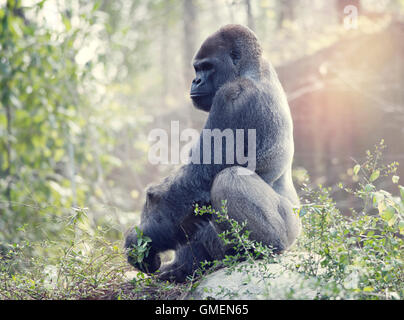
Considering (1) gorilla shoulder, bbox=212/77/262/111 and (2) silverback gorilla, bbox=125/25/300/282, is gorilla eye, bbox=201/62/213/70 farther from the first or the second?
(1) gorilla shoulder, bbox=212/77/262/111

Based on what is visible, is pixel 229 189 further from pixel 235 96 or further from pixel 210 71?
pixel 210 71

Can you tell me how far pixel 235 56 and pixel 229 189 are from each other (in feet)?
4.27

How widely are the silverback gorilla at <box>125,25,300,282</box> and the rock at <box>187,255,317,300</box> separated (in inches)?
14.1

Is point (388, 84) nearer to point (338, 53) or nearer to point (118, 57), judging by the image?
point (338, 53)

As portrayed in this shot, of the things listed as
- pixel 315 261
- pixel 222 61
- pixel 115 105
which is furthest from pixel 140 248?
pixel 115 105

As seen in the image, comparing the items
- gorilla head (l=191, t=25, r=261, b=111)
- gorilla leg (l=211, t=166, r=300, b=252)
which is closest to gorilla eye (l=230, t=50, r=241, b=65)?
gorilla head (l=191, t=25, r=261, b=111)

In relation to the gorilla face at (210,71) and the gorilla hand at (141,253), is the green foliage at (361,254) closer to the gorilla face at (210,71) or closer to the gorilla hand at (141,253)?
the gorilla hand at (141,253)

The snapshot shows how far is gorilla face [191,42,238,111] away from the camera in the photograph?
3.73 metres

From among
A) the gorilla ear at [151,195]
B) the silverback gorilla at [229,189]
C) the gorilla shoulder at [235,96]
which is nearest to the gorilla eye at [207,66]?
the silverback gorilla at [229,189]

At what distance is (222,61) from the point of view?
12.4 feet

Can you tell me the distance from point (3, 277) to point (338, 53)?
838cm

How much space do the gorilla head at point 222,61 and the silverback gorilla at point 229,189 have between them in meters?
0.01

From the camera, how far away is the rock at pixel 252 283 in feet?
8.17
